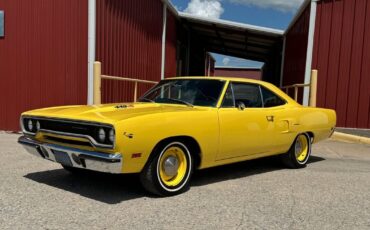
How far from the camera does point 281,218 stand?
4.23 metres

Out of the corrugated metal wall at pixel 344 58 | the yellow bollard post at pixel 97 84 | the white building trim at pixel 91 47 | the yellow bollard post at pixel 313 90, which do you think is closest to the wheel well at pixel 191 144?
the yellow bollard post at pixel 97 84

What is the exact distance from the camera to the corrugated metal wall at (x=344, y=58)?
11.2 meters

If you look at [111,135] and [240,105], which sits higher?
[240,105]

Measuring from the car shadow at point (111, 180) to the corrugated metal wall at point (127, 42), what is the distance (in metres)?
4.73

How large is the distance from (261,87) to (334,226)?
2.79m

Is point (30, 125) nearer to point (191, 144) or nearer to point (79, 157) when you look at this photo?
point (79, 157)

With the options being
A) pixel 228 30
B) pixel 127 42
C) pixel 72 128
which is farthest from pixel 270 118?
pixel 228 30

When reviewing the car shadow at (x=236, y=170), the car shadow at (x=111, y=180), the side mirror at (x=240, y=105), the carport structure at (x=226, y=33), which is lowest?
the car shadow at (x=236, y=170)

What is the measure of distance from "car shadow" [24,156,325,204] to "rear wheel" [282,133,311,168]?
9.9 inches

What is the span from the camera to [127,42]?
11734 mm

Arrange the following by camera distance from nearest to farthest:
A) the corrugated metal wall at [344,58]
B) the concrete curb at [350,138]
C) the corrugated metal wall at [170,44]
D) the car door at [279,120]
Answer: the car door at [279,120], the concrete curb at [350,138], the corrugated metal wall at [344,58], the corrugated metal wall at [170,44]

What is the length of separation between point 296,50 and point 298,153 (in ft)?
26.1

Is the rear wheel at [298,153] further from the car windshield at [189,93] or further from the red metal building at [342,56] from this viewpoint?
the red metal building at [342,56]

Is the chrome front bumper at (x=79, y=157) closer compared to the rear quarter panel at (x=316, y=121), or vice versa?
the chrome front bumper at (x=79, y=157)
